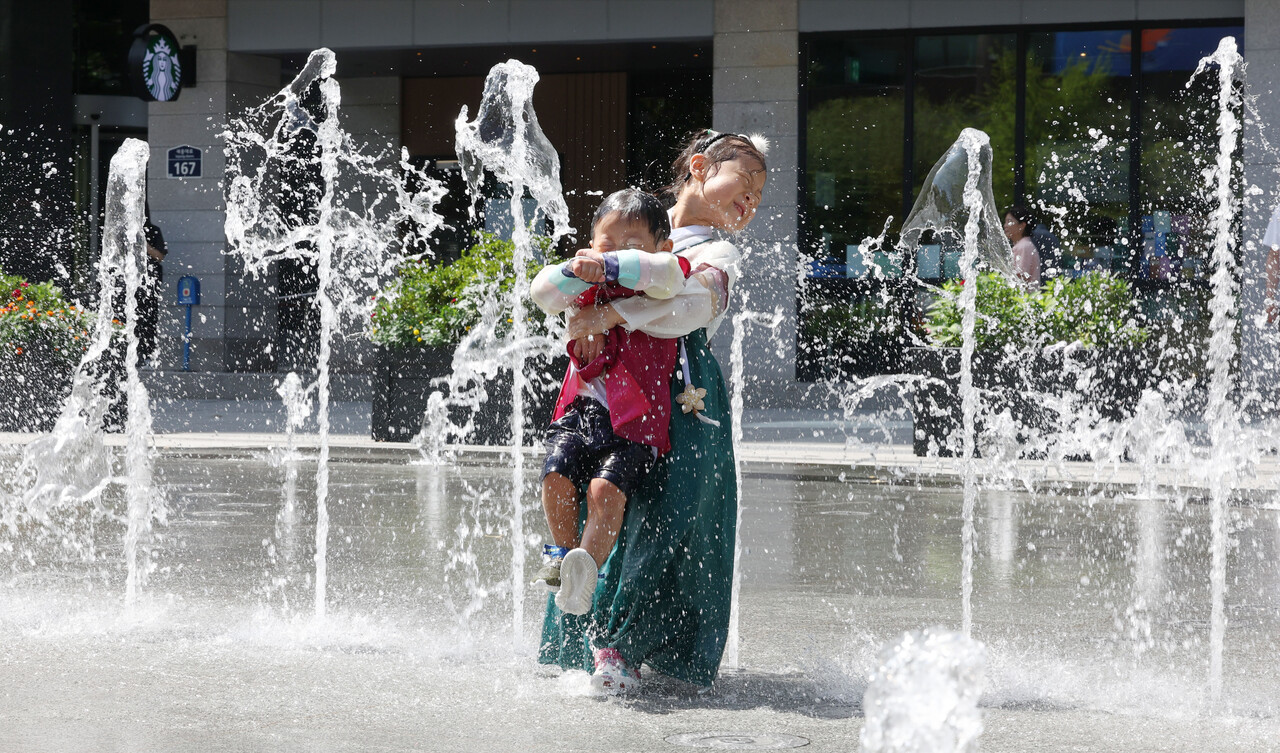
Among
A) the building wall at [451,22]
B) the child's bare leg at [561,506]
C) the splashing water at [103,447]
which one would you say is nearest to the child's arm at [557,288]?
the child's bare leg at [561,506]

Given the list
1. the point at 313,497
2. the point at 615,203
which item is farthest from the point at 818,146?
the point at 615,203

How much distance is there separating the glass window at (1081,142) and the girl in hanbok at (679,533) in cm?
1248

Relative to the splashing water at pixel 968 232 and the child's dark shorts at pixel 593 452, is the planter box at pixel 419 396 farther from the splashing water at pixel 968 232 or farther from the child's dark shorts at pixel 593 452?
the child's dark shorts at pixel 593 452

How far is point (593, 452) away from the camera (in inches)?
173

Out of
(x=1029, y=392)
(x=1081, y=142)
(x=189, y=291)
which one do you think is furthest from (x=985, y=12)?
(x=189, y=291)

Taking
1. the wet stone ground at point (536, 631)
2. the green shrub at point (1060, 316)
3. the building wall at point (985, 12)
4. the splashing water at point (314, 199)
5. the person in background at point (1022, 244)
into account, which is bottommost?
the wet stone ground at point (536, 631)

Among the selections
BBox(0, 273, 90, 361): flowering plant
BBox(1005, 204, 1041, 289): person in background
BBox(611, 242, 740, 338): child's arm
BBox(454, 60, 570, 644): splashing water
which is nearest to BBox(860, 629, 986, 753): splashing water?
BBox(611, 242, 740, 338): child's arm

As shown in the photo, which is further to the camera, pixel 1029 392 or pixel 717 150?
pixel 1029 392

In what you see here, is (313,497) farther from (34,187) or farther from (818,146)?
(34,187)

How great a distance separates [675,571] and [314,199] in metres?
16.3

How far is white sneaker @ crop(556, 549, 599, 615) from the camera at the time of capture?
415 cm

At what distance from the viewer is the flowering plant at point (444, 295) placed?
12.6 metres

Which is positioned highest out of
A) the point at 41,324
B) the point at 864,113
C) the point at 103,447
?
the point at 864,113

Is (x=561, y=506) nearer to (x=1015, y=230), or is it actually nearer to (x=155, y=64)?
(x=1015, y=230)
